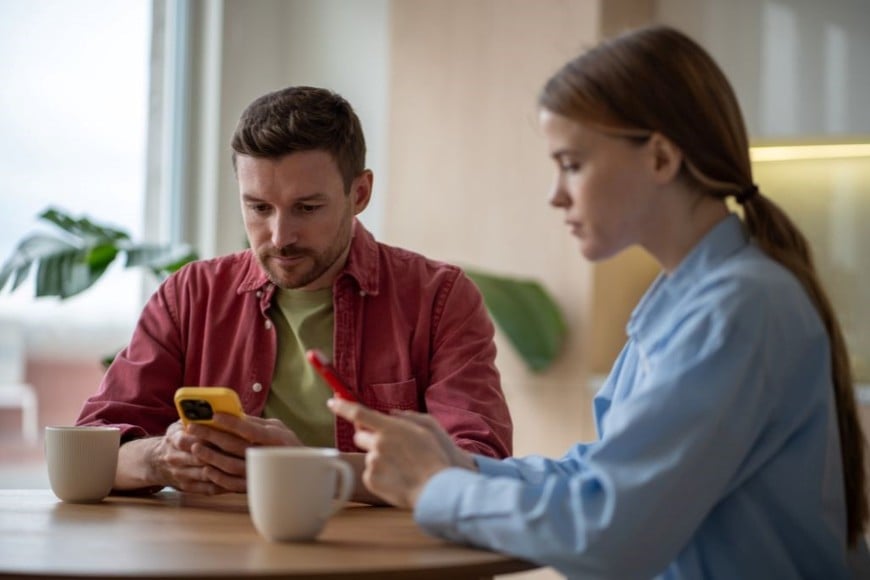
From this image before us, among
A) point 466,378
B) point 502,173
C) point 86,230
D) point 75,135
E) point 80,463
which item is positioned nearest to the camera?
point 80,463

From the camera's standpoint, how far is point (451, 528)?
4.03 ft

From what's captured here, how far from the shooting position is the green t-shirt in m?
1.89

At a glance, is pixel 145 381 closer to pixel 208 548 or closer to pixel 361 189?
pixel 361 189

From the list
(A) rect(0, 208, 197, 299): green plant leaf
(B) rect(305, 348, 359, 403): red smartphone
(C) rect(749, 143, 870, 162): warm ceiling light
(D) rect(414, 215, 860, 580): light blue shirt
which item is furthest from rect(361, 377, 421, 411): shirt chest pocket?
(C) rect(749, 143, 870, 162): warm ceiling light

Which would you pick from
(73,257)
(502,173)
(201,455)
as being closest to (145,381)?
(201,455)

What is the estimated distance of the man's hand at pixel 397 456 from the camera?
1.28m

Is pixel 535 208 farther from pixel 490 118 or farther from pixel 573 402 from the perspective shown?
pixel 573 402

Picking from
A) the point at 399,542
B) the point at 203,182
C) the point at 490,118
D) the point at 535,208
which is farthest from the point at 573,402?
the point at 399,542

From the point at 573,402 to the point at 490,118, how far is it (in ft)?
3.00

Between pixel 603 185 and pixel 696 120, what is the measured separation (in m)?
0.12

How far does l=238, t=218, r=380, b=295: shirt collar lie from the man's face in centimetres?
4

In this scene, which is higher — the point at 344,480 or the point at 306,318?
the point at 306,318

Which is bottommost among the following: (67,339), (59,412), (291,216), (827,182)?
(59,412)

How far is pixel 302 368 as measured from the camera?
1.93 m
